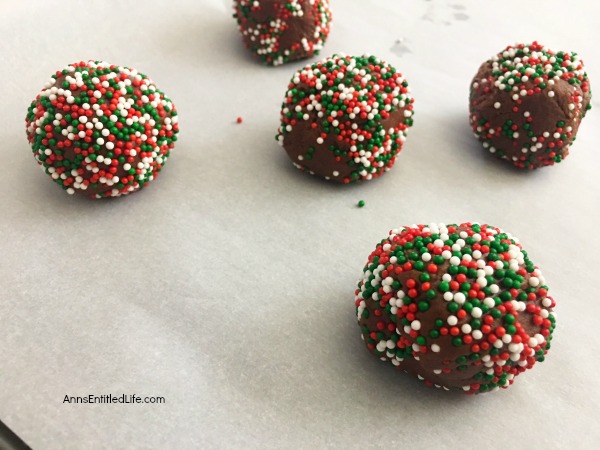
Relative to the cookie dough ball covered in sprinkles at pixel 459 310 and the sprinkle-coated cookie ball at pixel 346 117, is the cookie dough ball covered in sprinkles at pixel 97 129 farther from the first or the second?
the cookie dough ball covered in sprinkles at pixel 459 310

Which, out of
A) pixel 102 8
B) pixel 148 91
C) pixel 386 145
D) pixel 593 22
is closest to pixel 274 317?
pixel 386 145

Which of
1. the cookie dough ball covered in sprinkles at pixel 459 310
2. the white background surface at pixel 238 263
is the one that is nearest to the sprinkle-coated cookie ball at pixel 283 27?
the white background surface at pixel 238 263

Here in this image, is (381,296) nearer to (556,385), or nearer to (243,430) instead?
(243,430)

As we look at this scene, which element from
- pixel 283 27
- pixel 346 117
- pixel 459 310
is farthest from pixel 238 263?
pixel 283 27

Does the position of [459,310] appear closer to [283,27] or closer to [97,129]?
[97,129]

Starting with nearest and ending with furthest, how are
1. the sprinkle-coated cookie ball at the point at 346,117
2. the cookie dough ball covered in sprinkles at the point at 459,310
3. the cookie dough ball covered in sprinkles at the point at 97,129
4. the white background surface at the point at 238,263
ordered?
the cookie dough ball covered in sprinkles at the point at 459,310 < the white background surface at the point at 238,263 < the cookie dough ball covered in sprinkles at the point at 97,129 < the sprinkle-coated cookie ball at the point at 346,117
